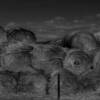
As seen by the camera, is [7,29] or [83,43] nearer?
[83,43]

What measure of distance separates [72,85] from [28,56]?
367 cm

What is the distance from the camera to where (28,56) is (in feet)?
51.0

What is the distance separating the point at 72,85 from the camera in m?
13.5

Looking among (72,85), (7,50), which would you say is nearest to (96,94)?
(72,85)

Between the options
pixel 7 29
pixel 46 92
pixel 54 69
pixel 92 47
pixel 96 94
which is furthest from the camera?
pixel 7 29

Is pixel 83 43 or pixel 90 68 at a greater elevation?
pixel 83 43

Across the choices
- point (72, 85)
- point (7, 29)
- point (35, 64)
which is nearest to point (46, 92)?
point (72, 85)

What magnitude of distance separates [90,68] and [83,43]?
1.79m

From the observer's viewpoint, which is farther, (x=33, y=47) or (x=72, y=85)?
(x=33, y=47)

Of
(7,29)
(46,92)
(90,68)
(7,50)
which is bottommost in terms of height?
(46,92)

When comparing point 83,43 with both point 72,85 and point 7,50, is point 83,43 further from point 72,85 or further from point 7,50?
point 7,50

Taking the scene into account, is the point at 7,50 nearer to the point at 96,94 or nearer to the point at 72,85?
the point at 72,85

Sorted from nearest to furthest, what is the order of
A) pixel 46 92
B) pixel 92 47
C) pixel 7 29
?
pixel 46 92 < pixel 92 47 < pixel 7 29

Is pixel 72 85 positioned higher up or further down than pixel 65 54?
further down
